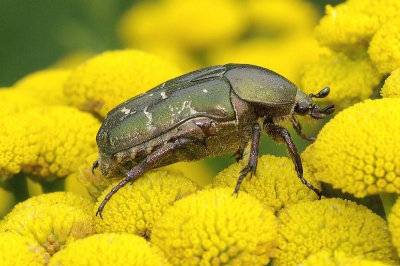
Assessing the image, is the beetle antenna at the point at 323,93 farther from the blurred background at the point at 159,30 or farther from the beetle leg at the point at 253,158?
the blurred background at the point at 159,30

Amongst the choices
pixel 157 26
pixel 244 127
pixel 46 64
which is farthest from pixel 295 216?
pixel 46 64

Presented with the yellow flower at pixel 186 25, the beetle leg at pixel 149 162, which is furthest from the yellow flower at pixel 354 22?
the yellow flower at pixel 186 25

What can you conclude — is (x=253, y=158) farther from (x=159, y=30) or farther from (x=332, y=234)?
(x=159, y=30)

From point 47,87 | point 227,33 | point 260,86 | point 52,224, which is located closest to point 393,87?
point 260,86

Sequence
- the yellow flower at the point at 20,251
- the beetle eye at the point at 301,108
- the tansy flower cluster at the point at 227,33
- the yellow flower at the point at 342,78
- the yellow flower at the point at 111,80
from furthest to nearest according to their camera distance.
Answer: the tansy flower cluster at the point at 227,33 < the yellow flower at the point at 111,80 < the yellow flower at the point at 342,78 < the beetle eye at the point at 301,108 < the yellow flower at the point at 20,251

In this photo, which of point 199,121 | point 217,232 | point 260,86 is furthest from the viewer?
point 260,86

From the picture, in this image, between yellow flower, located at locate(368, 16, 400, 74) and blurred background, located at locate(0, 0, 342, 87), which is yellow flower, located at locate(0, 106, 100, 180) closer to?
yellow flower, located at locate(368, 16, 400, 74)

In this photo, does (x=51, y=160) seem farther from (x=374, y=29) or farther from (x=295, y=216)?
(x=374, y=29)
